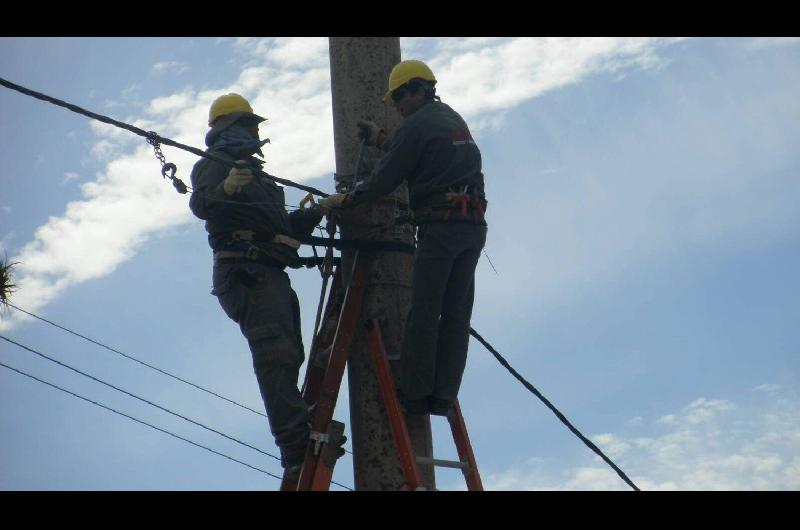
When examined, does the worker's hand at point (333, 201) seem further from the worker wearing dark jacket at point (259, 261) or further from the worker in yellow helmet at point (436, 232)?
the worker wearing dark jacket at point (259, 261)

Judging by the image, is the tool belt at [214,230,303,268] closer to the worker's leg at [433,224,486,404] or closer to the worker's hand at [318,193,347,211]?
the worker's hand at [318,193,347,211]

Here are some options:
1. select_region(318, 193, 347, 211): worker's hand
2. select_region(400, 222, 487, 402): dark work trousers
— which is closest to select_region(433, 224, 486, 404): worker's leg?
select_region(400, 222, 487, 402): dark work trousers

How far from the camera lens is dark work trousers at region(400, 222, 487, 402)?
6062 mm

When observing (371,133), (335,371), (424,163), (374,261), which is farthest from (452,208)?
(335,371)

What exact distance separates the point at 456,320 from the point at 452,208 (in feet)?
1.99

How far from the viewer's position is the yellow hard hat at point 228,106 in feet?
22.7

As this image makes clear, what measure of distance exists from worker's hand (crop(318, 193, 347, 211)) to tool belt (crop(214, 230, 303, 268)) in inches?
11.5

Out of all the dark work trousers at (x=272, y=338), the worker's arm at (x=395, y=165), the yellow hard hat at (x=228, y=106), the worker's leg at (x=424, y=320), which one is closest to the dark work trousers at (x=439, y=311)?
the worker's leg at (x=424, y=320)

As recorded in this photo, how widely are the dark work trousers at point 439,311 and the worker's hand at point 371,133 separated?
0.61 m
